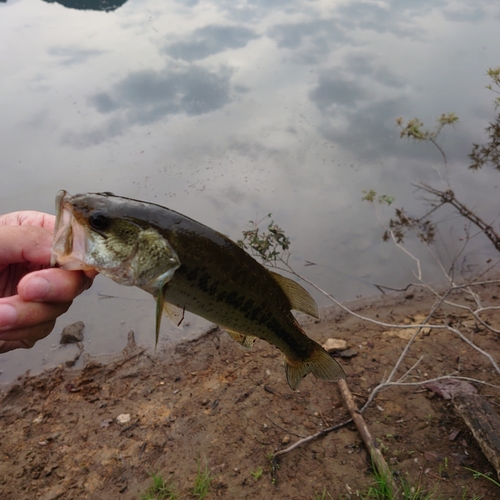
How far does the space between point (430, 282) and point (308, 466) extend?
459 centimetres

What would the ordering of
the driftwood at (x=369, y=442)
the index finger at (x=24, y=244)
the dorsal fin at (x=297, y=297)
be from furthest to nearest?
the driftwood at (x=369, y=442), the index finger at (x=24, y=244), the dorsal fin at (x=297, y=297)

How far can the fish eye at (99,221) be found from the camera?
74.7 inches

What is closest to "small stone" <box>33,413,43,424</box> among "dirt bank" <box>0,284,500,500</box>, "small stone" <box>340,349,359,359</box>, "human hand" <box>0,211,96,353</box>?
"dirt bank" <box>0,284,500,500</box>

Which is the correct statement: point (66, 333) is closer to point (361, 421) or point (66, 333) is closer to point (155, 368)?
point (155, 368)

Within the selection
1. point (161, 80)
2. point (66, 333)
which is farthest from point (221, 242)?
point (161, 80)

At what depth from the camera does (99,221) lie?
74.9 inches

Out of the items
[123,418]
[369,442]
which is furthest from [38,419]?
[369,442]

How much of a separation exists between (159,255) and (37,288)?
0.70 metres

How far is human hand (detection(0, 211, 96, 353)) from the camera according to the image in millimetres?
2115

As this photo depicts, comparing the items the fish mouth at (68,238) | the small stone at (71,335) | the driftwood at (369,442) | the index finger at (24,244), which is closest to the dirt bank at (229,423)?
the driftwood at (369,442)

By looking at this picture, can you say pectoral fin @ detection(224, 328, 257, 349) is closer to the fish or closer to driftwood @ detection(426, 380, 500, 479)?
the fish

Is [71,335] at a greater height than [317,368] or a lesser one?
lesser

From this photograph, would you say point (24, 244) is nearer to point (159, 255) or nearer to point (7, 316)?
point (7, 316)

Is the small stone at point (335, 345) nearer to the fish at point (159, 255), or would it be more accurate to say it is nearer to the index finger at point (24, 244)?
the fish at point (159, 255)
